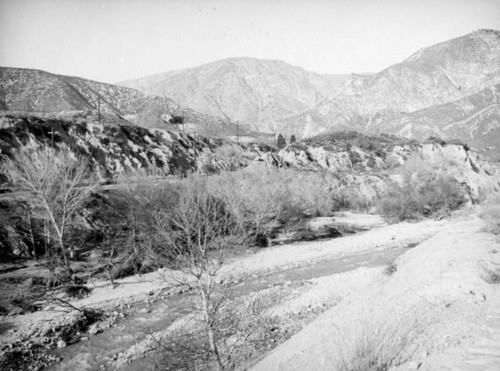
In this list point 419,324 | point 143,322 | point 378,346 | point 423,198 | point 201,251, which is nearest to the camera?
point 378,346

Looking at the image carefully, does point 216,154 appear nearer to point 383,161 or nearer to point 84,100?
point 383,161

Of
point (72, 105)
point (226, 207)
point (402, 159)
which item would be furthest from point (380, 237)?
point (72, 105)

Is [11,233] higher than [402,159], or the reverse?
[11,233]

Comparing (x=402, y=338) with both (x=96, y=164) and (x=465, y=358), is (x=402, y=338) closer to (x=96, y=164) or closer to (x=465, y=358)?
(x=465, y=358)

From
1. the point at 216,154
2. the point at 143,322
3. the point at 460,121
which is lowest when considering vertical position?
the point at 143,322

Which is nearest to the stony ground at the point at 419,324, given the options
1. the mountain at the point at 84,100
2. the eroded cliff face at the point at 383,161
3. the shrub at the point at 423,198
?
the shrub at the point at 423,198

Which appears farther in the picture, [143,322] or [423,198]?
[423,198]

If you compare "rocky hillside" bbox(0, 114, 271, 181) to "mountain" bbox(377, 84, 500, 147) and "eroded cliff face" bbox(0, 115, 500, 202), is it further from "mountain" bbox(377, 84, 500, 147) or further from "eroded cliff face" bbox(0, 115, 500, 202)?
"mountain" bbox(377, 84, 500, 147)

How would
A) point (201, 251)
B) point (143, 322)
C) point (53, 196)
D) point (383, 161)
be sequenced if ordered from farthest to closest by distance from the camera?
point (383, 161)
point (53, 196)
point (143, 322)
point (201, 251)

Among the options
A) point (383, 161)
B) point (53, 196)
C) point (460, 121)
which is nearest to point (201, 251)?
point (53, 196)
